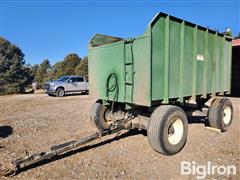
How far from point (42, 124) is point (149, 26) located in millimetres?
5275

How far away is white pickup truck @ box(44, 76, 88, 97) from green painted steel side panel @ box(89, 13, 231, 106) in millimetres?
12660

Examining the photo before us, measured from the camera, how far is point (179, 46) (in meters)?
4.73

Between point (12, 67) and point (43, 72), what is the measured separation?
2310 cm

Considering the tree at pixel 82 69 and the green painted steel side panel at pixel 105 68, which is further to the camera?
the tree at pixel 82 69

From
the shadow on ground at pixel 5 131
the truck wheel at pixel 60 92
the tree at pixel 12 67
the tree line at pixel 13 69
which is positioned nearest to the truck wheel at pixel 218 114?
the shadow on ground at pixel 5 131

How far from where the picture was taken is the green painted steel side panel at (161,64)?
423cm

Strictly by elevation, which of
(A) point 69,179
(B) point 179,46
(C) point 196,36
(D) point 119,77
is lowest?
(A) point 69,179

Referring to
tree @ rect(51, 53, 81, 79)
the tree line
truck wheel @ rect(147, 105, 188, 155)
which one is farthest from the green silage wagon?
tree @ rect(51, 53, 81, 79)

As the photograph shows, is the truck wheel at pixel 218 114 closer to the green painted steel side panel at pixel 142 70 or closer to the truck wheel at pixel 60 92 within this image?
the green painted steel side panel at pixel 142 70

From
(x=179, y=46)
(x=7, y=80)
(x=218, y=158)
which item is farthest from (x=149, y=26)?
(x=7, y=80)

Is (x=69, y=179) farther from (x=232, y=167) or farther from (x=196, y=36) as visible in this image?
(x=196, y=36)

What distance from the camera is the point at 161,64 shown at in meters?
4.36

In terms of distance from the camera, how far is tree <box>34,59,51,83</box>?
55.7 meters

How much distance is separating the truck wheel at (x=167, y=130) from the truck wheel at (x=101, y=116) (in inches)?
76.9
